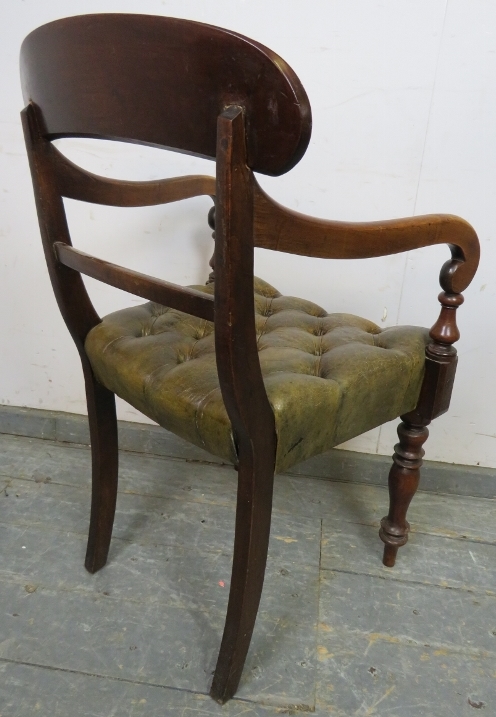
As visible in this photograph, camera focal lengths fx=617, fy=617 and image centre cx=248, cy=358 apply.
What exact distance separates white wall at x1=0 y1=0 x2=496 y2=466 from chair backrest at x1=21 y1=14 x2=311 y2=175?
64cm

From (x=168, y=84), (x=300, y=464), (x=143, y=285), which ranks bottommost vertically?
(x=300, y=464)

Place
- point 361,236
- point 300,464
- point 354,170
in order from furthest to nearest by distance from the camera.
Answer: point 300,464
point 354,170
point 361,236

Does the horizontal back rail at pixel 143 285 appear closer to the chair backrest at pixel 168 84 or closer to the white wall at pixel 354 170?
the chair backrest at pixel 168 84

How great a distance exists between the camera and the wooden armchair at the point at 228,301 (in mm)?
613

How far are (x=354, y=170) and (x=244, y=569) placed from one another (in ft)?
2.79

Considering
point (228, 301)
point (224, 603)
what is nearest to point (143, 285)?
point (228, 301)

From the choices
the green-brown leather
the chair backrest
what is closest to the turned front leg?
the green-brown leather

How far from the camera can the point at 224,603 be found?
3.79 ft

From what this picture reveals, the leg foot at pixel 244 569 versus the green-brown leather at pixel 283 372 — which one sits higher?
the green-brown leather at pixel 283 372

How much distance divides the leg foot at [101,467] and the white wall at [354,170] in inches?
18.5

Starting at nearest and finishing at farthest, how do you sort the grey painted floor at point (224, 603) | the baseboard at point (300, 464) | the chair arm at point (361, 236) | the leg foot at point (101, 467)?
the chair arm at point (361, 236) → the grey painted floor at point (224, 603) → the leg foot at point (101, 467) → the baseboard at point (300, 464)

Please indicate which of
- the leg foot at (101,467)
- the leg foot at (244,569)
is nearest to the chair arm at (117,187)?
the leg foot at (101,467)

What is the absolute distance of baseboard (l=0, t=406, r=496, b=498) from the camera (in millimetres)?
1521

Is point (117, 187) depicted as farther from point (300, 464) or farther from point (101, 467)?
point (300, 464)
